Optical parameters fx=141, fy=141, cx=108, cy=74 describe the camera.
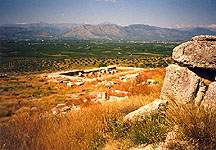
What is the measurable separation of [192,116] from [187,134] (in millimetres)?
350

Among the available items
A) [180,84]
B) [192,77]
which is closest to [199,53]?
[192,77]

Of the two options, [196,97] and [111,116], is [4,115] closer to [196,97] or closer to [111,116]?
[111,116]

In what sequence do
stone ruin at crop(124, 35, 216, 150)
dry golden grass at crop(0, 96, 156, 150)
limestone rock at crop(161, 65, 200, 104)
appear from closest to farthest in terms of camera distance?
dry golden grass at crop(0, 96, 156, 150) < stone ruin at crop(124, 35, 216, 150) < limestone rock at crop(161, 65, 200, 104)

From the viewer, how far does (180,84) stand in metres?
4.01

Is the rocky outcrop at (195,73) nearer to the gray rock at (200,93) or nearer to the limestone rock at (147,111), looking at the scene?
the gray rock at (200,93)

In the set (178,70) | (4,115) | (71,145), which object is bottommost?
(4,115)

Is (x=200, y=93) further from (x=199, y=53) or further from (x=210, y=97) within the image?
(x=199, y=53)

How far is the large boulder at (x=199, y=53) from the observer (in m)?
3.54

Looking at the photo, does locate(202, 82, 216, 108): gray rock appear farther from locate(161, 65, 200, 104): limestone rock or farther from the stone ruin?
locate(161, 65, 200, 104): limestone rock

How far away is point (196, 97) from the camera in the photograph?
3.66 meters

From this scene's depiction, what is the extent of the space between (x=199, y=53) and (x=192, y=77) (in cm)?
66

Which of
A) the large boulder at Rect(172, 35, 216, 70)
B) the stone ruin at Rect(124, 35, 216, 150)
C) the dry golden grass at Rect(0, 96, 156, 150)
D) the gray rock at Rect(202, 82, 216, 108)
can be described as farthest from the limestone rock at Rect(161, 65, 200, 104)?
the dry golden grass at Rect(0, 96, 156, 150)

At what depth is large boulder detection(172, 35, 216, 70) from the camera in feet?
11.6

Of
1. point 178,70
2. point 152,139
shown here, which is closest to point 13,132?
point 152,139
